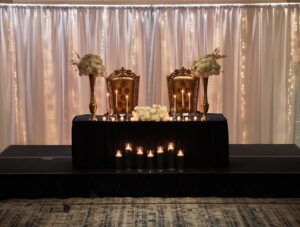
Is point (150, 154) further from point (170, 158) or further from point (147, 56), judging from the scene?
point (147, 56)

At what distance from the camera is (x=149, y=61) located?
7.60 metres

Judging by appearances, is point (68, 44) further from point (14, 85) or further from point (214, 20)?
point (214, 20)

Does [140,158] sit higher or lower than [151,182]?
higher

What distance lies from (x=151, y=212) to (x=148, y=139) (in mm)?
791

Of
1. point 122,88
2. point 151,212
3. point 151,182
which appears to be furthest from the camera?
point 122,88

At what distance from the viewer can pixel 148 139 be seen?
5410mm

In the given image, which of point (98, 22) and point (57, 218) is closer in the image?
point (57, 218)

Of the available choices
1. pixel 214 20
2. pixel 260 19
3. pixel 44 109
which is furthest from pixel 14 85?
pixel 260 19

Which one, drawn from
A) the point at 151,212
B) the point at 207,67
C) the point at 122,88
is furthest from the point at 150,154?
the point at 122,88

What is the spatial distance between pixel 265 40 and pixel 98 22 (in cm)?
234

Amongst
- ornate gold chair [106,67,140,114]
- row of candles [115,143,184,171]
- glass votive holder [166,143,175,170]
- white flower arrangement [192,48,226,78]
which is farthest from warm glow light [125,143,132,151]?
ornate gold chair [106,67,140,114]

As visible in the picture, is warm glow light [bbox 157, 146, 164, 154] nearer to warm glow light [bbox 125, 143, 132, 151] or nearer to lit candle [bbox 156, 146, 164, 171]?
lit candle [bbox 156, 146, 164, 171]

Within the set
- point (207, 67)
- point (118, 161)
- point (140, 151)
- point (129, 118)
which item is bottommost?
point (118, 161)

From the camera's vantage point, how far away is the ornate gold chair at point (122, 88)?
6.56 m
